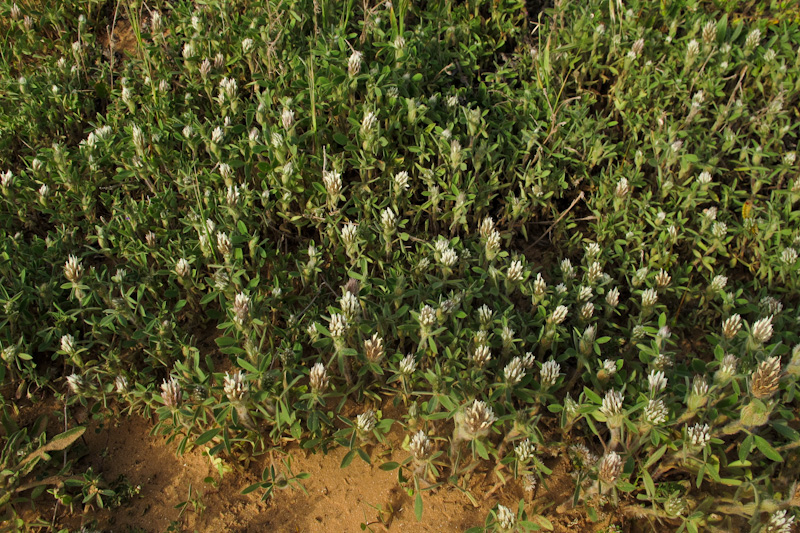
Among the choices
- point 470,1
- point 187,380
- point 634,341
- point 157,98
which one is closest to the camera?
point 187,380

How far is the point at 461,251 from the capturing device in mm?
3551

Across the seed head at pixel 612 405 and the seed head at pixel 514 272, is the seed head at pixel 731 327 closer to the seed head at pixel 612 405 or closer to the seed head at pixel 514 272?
the seed head at pixel 612 405

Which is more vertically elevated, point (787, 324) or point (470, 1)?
point (470, 1)

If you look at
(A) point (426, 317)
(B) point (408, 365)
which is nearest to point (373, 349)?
(B) point (408, 365)

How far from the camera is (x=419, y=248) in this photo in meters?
3.65

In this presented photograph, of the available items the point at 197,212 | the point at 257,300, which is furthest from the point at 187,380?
the point at 197,212

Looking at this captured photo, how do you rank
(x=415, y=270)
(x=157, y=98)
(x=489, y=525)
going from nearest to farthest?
(x=489, y=525) < (x=415, y=270) < (x=157, y=98)

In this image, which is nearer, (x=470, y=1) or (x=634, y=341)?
(x=634, y=341)

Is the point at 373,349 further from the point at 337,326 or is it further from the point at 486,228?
the point at 486,228

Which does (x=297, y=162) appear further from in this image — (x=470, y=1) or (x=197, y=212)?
(x=470, y=1)

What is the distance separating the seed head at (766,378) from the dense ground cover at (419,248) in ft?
0.05

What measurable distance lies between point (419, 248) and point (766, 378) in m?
1.86

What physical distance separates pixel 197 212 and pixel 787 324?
136 inches

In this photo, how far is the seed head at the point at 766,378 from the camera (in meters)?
2.60
